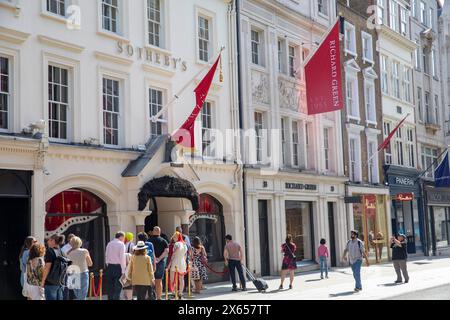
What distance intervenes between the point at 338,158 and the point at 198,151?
10.5 metres

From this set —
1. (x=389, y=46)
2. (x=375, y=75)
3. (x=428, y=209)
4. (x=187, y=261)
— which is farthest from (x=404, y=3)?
(x=187, y=261)

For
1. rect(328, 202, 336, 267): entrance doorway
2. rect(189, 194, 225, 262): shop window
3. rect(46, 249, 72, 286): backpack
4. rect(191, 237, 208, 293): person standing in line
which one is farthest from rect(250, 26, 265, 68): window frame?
rect(46, 249, 72, 286): backpack

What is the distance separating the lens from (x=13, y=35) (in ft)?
54.5

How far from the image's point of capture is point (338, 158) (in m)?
31.1

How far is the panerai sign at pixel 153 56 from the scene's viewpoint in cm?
1992

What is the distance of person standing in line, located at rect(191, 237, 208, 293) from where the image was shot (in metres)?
19.7

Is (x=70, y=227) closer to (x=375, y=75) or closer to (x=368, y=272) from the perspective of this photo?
(x=368, y=272)

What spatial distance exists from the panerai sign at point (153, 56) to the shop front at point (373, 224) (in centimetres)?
1309

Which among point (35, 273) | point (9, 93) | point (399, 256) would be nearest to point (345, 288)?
point (399, 256)

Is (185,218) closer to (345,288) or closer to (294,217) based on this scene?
(345,288)

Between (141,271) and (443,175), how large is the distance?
91.1ft

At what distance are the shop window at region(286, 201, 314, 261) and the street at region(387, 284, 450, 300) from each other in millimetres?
9440

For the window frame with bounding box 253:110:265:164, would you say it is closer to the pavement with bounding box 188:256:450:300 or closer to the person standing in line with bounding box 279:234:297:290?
the pavement with bounding box 188:256:450:300

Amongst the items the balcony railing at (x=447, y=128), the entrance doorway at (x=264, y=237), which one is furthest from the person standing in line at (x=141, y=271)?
the balcony railing at (x=447, y=128)
